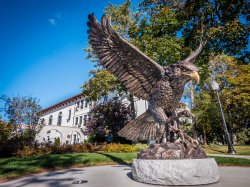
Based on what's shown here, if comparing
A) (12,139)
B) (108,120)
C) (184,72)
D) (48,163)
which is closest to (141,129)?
(184,72)

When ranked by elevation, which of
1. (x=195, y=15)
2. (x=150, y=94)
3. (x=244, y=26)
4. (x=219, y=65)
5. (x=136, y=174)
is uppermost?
(x=219, y=65)

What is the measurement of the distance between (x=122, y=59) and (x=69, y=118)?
33783mm

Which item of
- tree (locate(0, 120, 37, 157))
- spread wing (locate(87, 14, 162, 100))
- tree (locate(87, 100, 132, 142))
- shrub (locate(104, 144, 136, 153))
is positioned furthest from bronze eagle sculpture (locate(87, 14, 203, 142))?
tree (locate(87, 100, 132, 142))

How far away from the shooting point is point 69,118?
37312 mm

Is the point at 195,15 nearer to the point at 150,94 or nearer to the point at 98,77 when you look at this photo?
the point at 150,94

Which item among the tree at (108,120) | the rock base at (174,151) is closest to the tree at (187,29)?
the tree at (108,120)

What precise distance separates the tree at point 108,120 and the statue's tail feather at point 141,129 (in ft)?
46.4

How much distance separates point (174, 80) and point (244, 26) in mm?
7051

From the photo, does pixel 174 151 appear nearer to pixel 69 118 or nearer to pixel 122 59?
pixel 122 59

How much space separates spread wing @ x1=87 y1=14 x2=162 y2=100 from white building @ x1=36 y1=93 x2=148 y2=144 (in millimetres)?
20363

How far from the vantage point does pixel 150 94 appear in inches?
215

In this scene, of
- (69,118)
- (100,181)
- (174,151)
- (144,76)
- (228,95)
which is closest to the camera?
(174,151)

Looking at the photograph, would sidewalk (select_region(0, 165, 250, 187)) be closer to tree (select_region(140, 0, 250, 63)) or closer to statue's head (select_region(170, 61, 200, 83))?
statue's head (select_region(170, 61, 200, 83))

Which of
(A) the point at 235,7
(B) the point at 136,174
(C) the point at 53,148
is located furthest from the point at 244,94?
(B) the point at 136,174
